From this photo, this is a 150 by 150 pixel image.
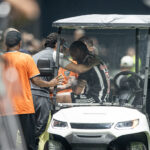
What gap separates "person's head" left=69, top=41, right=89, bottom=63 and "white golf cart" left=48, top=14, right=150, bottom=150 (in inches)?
5.5

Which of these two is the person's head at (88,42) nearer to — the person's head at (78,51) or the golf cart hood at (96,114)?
the person's head at (78,51)

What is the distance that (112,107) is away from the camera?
530 centimetres

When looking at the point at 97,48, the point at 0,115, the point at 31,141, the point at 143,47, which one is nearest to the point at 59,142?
the point at 31,141

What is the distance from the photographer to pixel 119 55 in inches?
223

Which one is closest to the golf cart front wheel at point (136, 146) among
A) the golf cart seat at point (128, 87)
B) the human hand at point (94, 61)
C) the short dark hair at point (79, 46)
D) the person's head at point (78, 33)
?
the golf cart seat at point (128, 87)

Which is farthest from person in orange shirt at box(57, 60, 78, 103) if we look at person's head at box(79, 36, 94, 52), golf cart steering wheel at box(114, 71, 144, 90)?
golf cart steering wheel at box(114, 71, 144, 90)

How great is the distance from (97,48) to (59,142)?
134cm

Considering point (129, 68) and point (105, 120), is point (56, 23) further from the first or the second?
point (105, 120)

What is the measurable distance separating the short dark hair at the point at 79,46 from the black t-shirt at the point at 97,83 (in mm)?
262

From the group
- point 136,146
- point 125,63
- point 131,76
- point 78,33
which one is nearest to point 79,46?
point 78,33

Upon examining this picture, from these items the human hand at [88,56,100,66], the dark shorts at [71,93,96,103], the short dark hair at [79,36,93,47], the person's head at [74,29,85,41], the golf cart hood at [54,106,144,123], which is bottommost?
the golf cart hood at [54,106,144,123]

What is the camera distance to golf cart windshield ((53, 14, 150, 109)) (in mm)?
5418

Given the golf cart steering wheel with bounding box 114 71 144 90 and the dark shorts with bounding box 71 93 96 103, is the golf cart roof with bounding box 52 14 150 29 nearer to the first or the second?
the golf cart steering wheel with bounding box 114 71 144 90

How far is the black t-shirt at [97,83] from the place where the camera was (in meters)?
5.42
